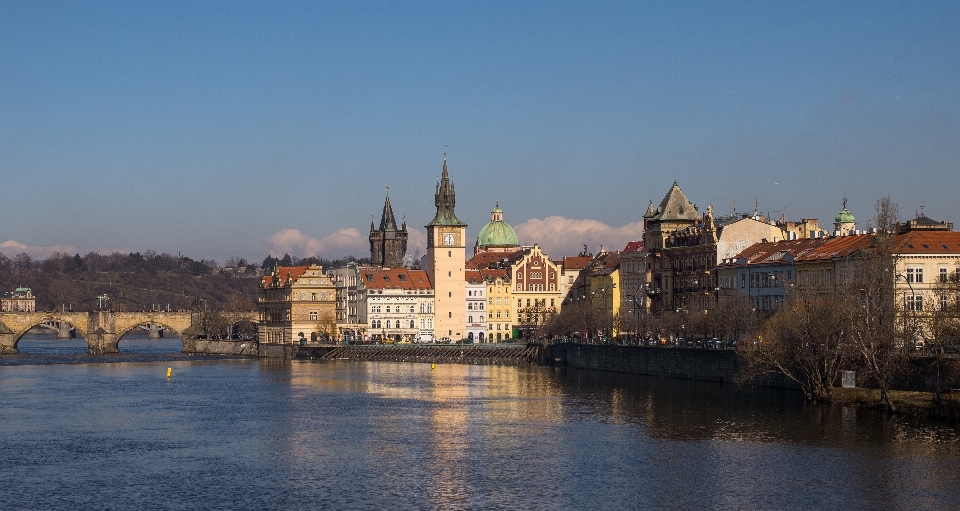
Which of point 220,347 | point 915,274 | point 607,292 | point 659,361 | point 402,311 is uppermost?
point 607,292

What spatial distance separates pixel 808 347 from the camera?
82.1 m

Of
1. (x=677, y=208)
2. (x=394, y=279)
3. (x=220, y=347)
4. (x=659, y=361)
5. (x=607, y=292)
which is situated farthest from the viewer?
(x=220, y=347)

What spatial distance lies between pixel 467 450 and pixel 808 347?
26.9 meters

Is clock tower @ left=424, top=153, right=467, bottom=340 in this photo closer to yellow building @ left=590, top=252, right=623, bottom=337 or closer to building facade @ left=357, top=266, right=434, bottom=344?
building facade @ left=357, top=266, right=434, bottom=344

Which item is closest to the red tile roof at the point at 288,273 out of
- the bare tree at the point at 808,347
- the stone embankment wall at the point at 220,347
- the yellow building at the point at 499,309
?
the stone embankment wall at the point at 220,347

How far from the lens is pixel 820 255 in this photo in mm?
106938

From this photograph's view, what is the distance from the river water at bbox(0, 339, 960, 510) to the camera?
5200 centimetres

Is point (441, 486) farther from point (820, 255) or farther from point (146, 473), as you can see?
point (820, 255)

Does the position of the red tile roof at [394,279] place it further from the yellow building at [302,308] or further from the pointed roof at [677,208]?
the pointed roof at [677,208]

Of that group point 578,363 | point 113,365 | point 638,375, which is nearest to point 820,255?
point 638,375

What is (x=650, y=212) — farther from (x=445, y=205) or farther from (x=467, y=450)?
(x=467, y=450)

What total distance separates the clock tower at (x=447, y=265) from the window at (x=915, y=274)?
84123mm

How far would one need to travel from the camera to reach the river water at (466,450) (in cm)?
5200

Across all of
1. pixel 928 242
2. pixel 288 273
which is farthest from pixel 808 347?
pixel 288 273
